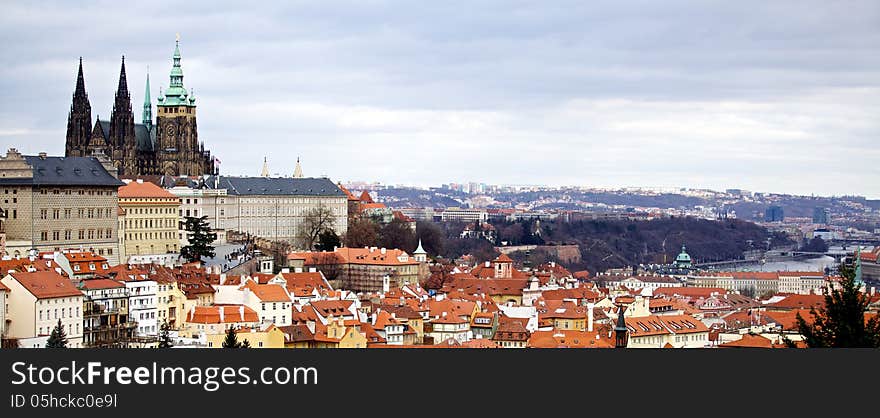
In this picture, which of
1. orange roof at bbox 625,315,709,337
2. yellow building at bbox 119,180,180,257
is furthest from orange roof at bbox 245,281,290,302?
yellow building at bbox 119,180,180,257

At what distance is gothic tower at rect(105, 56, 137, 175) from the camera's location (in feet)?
393

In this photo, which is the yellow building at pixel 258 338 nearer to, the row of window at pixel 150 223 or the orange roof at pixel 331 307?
the orange roof at pixel 331 307

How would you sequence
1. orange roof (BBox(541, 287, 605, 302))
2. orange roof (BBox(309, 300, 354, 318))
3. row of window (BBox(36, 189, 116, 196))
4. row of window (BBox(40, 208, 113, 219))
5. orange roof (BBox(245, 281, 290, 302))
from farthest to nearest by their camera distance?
1. orange roof (BBox(541, 287, 605, 302))
2. row of window (BBox(36, 189, 116, 196))
3. row of window (BBox(40, 208, 113, 219))
4. orange roof (BBox(309, 300, 354, 318))
5. orange roof (BBox(245, 281, 290, 302))

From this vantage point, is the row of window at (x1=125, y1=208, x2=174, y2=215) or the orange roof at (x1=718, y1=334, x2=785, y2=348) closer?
the orange roof at (x1=718, y1=334, x2=785, y2=348)

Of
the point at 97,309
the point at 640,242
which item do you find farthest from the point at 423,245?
the point at 640,242

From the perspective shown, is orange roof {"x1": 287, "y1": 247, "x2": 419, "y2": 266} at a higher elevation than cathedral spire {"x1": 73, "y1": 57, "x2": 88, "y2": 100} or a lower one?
lower

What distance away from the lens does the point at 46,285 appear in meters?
56.9

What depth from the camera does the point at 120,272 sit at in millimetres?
65875

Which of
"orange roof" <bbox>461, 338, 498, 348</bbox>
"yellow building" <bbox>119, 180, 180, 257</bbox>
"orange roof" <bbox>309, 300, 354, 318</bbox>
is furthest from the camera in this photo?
"yellow building" <bbox>119, 180, 180, 257</bbox>

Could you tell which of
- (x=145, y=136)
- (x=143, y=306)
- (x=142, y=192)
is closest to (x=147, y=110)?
(x=145, y=136)

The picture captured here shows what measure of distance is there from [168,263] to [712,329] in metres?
25.5

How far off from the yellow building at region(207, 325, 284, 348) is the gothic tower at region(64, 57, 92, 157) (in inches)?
2517

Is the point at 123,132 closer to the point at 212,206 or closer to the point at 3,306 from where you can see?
the point at 212,206

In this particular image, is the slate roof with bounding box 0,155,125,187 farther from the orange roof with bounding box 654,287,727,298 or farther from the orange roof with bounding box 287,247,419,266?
the orange roof with bounding box 654,287,727,298
